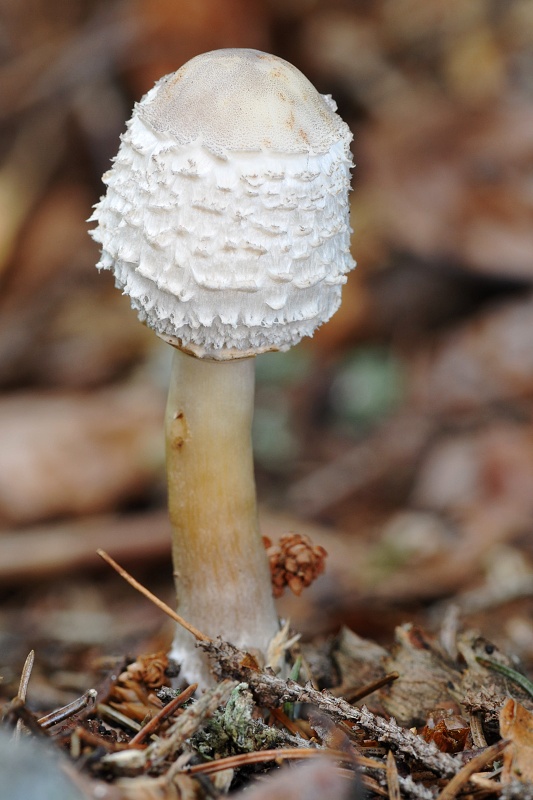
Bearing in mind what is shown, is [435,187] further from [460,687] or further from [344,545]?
[460,687]

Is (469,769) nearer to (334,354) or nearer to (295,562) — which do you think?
(295,562)

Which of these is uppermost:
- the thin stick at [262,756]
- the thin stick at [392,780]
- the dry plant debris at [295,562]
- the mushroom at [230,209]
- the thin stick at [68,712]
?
the mushroom at [230,209]

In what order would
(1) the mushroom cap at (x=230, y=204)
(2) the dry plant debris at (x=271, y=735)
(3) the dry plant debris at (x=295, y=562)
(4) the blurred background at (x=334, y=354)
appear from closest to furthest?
(2) the dry plant debris at (x=271, y=735), (1) the mushroom cap at (x=230, y=204), (3) the dry plant debris at (x=295, y=562), (4) the blurred background at (x=334, y=354)

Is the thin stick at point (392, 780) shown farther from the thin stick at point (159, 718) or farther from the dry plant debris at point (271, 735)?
the thin stick at point (159, 718)

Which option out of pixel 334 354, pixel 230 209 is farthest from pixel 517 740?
pixel 334 354

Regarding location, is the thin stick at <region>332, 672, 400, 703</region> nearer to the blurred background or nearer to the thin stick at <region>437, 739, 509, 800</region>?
the thin stick at <region>437, 739, 509, 800</region>

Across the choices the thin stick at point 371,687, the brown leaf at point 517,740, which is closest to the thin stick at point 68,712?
the thin stick at point 371,687
